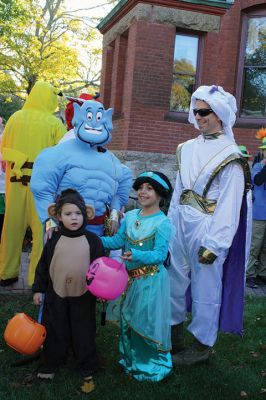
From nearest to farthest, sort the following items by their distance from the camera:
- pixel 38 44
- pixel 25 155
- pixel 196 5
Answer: pixel 25 155 → pixel 196 5 → pixel 38 44

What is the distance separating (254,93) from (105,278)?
7927mm

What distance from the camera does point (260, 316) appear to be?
556 cm

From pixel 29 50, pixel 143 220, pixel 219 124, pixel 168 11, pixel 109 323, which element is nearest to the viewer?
pixel 143 220

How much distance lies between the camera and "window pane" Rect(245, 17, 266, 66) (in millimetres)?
10055

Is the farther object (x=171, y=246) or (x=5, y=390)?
(x=171, y=246)

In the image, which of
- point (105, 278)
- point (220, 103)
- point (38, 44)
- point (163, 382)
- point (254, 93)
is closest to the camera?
point (105, 278)

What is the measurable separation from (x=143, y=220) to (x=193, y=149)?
0.75 meters

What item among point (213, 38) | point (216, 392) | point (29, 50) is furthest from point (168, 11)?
point (29, 50)

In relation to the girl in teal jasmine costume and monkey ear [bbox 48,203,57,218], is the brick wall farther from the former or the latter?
monkey ear [bbox 48,203,57,218]

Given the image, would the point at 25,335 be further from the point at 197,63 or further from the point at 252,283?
the point at 197,63

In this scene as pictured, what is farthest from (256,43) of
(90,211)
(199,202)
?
(90,211)

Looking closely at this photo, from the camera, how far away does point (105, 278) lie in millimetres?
3205

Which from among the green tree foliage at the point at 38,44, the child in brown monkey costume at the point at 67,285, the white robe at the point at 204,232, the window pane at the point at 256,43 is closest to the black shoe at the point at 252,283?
the white robe at the point at 204,232

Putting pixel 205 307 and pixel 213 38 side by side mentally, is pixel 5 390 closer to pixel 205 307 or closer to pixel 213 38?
pixel 205 307
